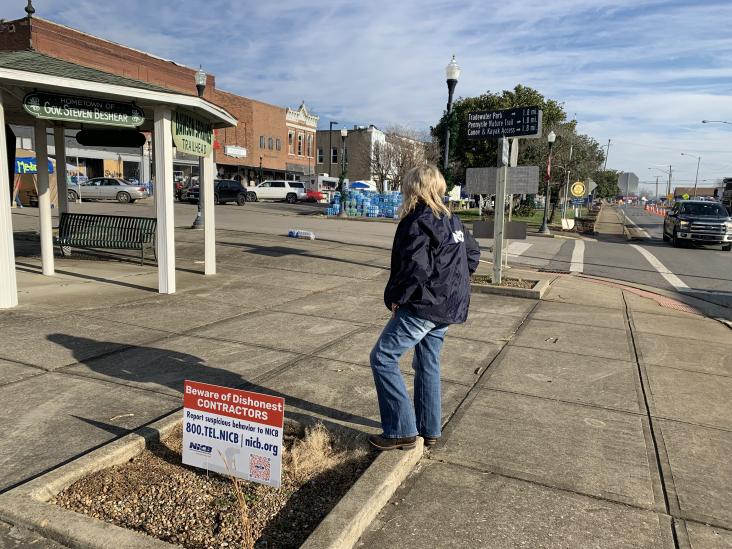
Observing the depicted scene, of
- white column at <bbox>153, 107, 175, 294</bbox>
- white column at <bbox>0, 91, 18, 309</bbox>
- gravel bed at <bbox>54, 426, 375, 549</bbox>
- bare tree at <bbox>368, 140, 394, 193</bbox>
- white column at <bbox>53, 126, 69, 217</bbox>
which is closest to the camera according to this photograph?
gravel bed at <bbox>54, 426, 375, 549</bbox>

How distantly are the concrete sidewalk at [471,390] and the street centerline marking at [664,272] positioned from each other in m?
3.62

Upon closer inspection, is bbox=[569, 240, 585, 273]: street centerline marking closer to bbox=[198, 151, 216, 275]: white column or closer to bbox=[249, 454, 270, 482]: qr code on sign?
bbox=[198, 151, 216, 275]: white column

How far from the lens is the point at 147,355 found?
5.40 metres

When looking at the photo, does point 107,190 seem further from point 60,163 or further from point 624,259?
point 624,259

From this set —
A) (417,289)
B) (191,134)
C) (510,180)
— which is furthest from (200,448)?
(510,180)

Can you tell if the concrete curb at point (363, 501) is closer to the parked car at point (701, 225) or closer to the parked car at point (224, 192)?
the parked car at point (701, 225)

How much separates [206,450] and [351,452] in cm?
91

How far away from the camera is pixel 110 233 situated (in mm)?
10734

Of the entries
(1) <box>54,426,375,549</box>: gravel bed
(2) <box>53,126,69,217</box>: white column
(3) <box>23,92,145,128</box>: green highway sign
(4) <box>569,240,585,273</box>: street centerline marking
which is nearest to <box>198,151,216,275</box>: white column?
(3) <box>23,92,145,128</box>: green highway sign

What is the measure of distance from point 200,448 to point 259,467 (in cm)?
40

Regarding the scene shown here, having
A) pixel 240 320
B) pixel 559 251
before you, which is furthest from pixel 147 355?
pixel 559 251

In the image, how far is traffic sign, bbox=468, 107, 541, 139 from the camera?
31.9 ft

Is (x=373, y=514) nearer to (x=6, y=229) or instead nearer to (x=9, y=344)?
(x=9, y=344)

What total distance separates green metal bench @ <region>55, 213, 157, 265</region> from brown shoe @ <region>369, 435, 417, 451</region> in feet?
27.5
